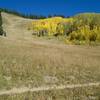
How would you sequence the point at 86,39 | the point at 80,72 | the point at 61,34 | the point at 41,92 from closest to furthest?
the point at 41,92
the point at 80,72
the point at 86,39
the point at 61,34

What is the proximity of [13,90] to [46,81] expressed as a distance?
6.41 m

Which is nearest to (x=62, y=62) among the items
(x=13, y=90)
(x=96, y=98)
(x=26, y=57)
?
(x=26, y=57)

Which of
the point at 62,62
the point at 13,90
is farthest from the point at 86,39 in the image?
the point at 13,90

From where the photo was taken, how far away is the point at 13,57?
47156mm

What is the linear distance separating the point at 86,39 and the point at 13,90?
315ft

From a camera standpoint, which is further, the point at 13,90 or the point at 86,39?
the point at 86,39

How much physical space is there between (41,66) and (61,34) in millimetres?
112832

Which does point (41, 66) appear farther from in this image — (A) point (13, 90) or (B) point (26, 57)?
(A) point (13, 90)

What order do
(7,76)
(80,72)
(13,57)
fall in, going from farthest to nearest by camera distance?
(13,57), (80,72), (7,76)

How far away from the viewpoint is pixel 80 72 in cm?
4303

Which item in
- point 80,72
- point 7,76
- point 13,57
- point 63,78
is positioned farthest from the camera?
point 13,57

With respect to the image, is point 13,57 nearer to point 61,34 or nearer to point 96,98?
point 96,98

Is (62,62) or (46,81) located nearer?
(46,81)

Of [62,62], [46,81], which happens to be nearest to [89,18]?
[62,62]
